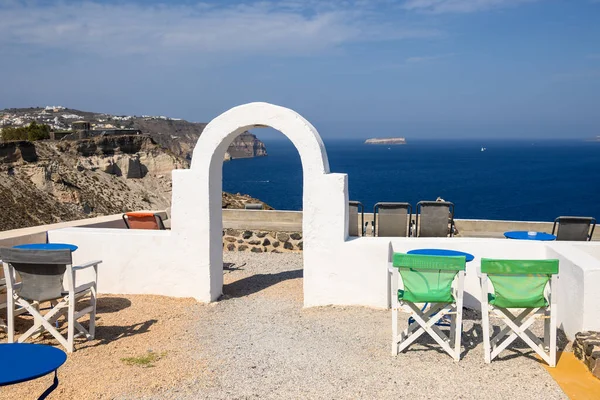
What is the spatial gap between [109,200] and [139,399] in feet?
133

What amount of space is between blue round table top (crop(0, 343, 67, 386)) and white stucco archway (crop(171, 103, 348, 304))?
449 centimetres

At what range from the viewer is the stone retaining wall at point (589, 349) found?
571cm

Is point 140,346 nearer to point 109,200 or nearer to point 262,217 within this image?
point 262,217

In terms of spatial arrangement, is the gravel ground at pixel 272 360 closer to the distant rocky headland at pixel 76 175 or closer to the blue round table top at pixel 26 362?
the blue round table top at pixel 26 362

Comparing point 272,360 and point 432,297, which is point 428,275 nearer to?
point 432,297

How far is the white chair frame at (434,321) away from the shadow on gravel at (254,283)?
11.7ft

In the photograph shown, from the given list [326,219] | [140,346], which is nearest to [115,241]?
[140,346]

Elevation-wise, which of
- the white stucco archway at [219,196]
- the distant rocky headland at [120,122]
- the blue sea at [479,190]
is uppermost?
the distant rocky headland at [120,122]

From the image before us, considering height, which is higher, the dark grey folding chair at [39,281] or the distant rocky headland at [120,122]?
the distant rocky headland at [120,122]

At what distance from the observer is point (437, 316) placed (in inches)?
240

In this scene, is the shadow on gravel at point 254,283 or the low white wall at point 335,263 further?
the shadow on gravel at point 254,283

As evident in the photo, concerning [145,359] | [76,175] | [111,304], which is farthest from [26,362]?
[76,175]

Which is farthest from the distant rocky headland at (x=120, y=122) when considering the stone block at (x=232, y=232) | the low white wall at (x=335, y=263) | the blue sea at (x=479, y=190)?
the low white wall at (x=335, y=263)

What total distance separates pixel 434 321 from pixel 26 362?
4.06 metres
